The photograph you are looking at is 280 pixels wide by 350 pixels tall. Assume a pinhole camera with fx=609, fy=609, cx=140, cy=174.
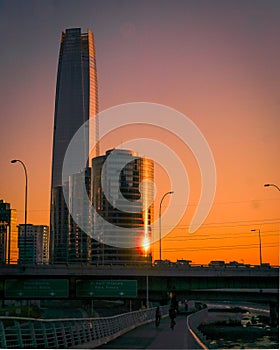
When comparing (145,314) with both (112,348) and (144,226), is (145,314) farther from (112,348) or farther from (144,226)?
(144,226)

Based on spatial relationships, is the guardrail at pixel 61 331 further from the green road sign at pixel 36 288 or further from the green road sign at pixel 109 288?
the green road sign at pixel 36 288

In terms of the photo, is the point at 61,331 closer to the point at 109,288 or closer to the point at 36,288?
the point at 36,288

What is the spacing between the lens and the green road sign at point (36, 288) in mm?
88062

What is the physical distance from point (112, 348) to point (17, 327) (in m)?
11.7

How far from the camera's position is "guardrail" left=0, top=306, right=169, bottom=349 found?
25406 mm

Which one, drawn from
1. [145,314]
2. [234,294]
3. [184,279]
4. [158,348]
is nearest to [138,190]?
[234,294]

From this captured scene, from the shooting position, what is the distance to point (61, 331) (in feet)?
101

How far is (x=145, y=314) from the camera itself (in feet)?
257

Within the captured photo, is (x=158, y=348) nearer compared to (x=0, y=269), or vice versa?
(x=158, y=348)

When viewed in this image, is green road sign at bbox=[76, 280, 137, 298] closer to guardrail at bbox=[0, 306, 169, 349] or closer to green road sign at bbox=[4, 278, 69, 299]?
green road sign at bbox=[4, 278, 69, 299]

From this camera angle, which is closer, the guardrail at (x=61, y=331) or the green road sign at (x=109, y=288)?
the guardrail at (x=61, y=331)

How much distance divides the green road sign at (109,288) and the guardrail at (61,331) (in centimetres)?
2246

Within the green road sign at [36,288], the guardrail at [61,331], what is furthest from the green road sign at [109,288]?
the guardrail at [61,331]

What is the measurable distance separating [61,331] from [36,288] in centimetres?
5949
